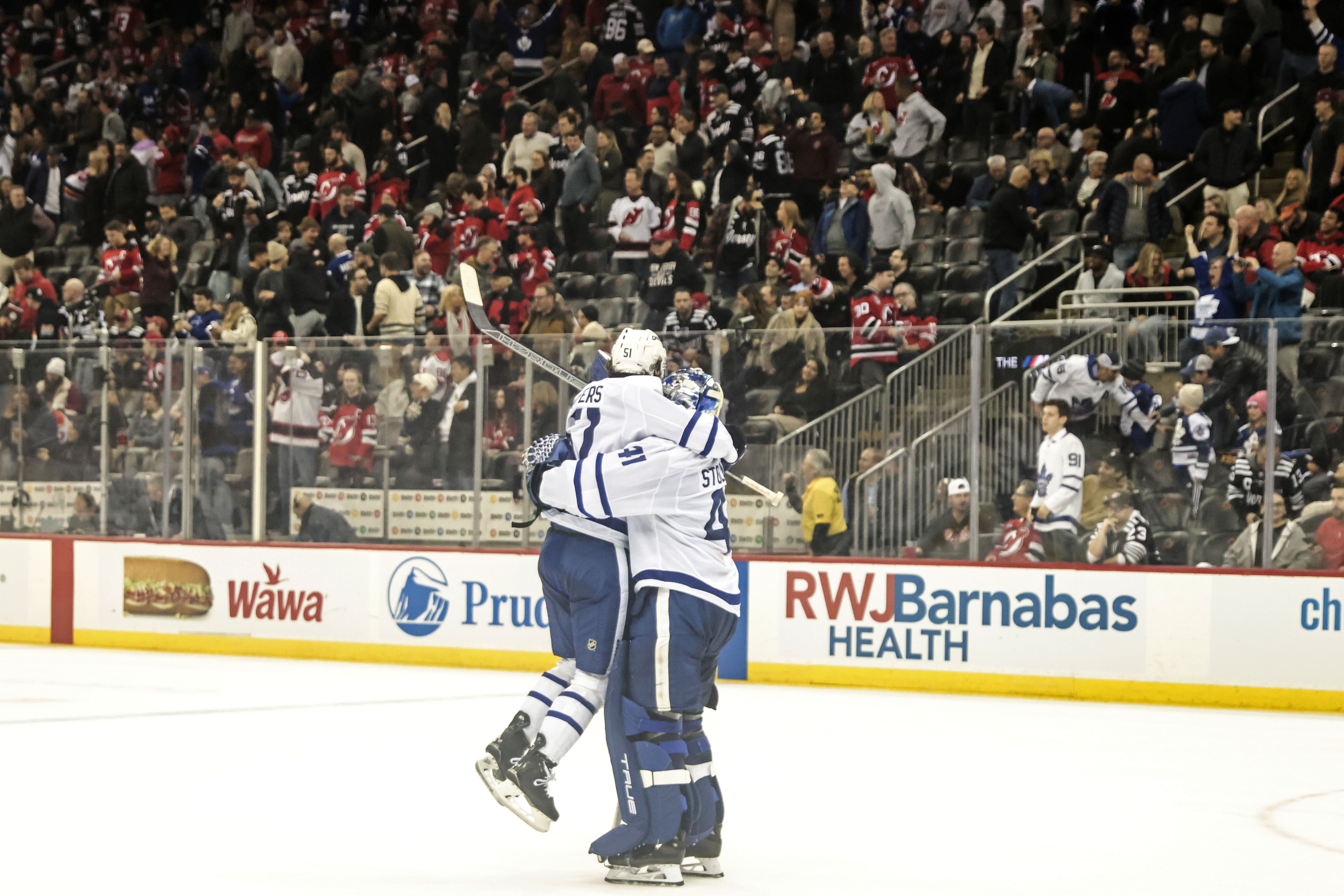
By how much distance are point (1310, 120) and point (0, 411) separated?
10.0 metres

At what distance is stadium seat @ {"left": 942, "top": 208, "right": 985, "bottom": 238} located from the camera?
13570 mm

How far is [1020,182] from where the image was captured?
43.1ft

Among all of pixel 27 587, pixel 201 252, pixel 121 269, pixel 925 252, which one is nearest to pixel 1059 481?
pixel 925 252

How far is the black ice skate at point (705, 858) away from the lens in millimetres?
4887

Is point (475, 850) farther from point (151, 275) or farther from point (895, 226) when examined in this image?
point (151, 275)

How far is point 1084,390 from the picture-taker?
32.3ft

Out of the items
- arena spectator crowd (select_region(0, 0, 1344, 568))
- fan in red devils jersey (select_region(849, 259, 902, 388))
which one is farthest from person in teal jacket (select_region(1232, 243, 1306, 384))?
fan in red devils jersey (select_region(849, 259, 902, 388))

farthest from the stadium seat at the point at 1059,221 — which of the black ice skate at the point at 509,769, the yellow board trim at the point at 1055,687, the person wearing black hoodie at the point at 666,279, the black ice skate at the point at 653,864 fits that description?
the black ice skate at the point at 653,864

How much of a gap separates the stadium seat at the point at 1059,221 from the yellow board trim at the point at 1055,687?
4321 millimetres

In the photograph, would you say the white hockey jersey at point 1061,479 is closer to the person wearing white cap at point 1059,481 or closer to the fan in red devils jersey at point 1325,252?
the person wearing white cap at point 1059,481

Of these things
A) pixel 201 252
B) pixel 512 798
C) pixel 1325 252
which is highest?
pixel 201 252

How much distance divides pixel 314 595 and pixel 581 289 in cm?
376

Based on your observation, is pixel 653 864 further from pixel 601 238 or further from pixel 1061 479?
pixel 601 238

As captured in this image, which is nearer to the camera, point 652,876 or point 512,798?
point 652,876
